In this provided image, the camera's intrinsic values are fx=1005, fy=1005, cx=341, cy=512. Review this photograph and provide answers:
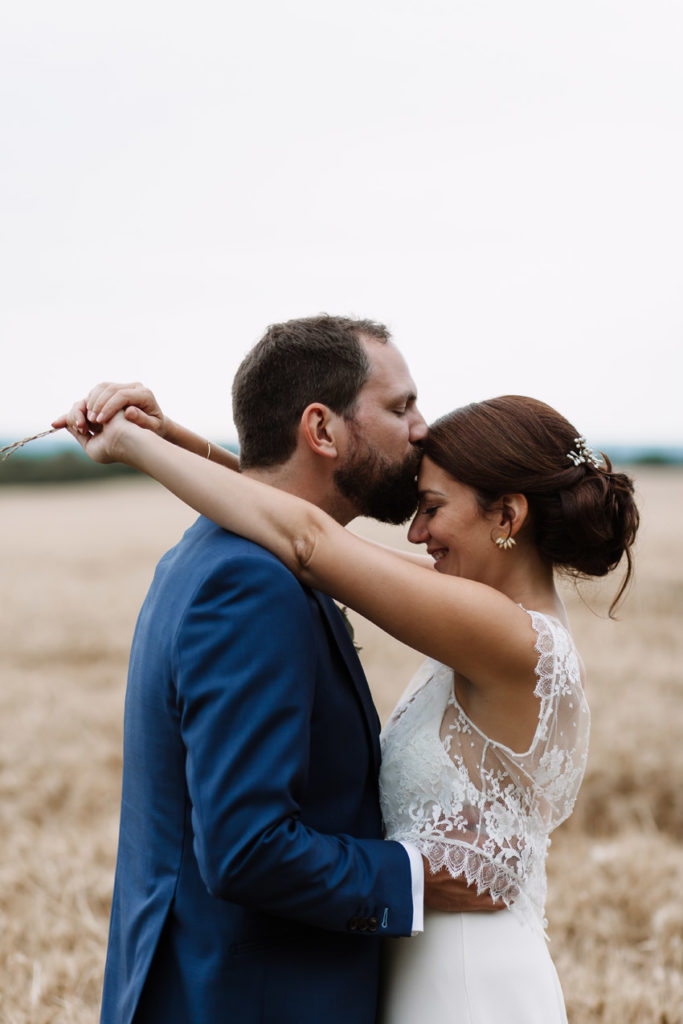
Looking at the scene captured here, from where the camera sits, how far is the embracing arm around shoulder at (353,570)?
2.91 metres

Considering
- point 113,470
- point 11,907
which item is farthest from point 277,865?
point 113,470

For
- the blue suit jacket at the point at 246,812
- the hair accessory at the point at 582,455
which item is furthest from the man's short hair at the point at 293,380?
the hair accessory at the point at 582,455

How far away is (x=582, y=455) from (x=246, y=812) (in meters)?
1.77

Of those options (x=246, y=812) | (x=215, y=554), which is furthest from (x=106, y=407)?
(x=246, y=812)

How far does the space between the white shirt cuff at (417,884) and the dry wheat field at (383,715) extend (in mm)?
1225

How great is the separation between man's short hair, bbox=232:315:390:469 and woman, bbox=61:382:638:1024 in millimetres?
318

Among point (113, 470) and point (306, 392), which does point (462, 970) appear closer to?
point (306, 392)

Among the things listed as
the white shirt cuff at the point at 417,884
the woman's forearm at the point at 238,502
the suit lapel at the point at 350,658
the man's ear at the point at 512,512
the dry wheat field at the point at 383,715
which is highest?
the woman's forearm at the point at 238,502

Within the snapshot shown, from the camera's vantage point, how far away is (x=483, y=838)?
10.4ft

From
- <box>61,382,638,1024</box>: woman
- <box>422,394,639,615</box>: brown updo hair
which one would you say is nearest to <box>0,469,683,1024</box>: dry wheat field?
<box>422,394,639,615</box>: brown updo hair

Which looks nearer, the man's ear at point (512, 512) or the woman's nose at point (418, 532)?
the man's ear at point (512, 512)

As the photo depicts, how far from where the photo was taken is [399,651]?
13688 millimetres

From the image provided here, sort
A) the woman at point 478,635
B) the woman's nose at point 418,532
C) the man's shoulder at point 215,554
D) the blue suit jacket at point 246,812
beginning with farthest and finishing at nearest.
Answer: the woman's nose at point 418,532 → the woman at point 478,635 → the man's shoulder at point 215,554 → the blue suit jacket at point 246,812

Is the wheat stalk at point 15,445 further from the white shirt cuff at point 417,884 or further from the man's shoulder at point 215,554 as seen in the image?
the white shirt cuff at point 417,884
